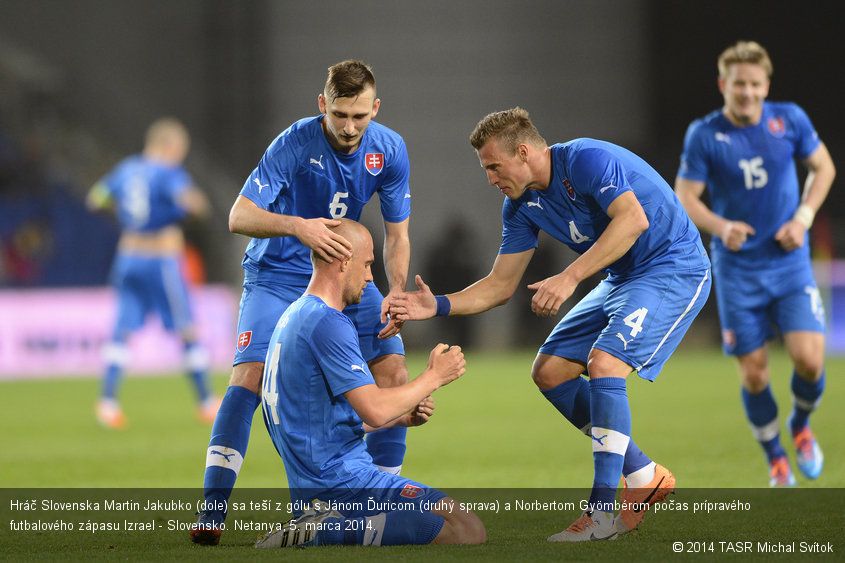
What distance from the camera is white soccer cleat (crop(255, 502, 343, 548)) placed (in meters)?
4.26

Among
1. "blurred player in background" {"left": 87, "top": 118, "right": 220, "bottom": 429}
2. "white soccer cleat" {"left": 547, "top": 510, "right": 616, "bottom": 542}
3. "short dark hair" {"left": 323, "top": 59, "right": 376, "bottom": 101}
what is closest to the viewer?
"white soccer cleat" {"left": 547, "top": 510, "right": 616, "bottom": 542}

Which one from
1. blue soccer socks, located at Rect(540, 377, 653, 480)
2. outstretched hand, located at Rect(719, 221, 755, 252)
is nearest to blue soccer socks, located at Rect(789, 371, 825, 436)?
outstretched hand, located at Rect(719, 221, 755, 252)

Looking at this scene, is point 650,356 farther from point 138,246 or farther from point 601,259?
point 138,246

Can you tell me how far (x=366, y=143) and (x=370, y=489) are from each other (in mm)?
1777

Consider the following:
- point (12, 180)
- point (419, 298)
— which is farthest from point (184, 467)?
point (12, 180)

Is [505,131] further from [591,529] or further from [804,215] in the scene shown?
[804,215]

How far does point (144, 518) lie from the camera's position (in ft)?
17.6

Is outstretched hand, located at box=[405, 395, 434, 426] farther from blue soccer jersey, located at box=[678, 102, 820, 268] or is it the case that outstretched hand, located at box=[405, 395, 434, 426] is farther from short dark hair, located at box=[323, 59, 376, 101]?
blue soccer jersey, located at box=[678, 102, 820, 268]

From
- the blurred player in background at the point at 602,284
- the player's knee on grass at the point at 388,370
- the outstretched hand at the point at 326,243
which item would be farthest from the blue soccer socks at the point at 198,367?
the outstretched hand at the point at 326,243

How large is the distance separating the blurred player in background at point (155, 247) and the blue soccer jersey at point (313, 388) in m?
6.01

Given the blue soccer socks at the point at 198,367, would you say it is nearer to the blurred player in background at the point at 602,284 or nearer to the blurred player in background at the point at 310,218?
the blurred player in background at the point at 310,218

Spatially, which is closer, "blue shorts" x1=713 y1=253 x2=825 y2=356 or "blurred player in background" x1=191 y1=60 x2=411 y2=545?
"blurred player in background" x1=191 y1=60 x2=411 y2=545

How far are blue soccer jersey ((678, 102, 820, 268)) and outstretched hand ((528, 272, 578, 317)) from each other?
8.58 ft

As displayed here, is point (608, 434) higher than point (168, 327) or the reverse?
higher
